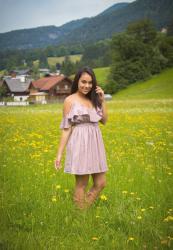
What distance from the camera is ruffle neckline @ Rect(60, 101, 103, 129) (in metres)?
4.73

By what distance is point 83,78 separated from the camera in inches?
191

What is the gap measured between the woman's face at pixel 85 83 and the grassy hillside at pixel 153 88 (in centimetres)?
4984

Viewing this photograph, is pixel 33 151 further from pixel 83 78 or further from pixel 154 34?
pixel 154 34

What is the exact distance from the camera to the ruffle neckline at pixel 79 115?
473 centimetres

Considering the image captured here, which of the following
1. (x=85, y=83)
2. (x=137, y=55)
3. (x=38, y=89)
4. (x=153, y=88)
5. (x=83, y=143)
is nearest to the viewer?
(x=83, y=143)

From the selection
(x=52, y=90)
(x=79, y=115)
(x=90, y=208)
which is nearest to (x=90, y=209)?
(x=90, y=208)

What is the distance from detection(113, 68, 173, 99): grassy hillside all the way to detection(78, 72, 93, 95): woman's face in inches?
1962

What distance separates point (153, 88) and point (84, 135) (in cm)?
6029

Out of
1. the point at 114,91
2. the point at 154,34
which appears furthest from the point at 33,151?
the point at 154,34

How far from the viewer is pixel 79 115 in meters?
4.73

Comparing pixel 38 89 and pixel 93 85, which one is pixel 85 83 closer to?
pixel 93 85

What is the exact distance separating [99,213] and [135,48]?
236 feet

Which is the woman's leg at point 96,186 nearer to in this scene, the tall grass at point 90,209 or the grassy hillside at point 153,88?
the tall grass at point 90,209

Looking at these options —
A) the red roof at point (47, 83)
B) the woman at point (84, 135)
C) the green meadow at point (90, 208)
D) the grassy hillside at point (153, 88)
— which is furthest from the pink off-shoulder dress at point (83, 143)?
the red roof at point (47, 83)
